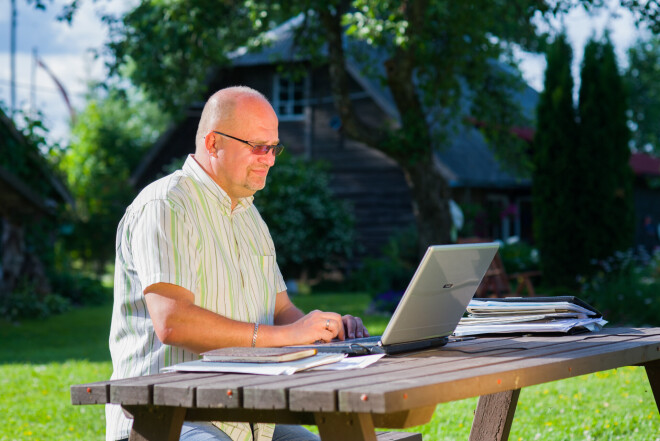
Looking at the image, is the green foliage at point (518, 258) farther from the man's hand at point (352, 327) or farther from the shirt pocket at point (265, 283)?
the man's hand at point (352, 327)

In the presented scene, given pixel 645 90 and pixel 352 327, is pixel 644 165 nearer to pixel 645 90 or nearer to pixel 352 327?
pixel 645 90

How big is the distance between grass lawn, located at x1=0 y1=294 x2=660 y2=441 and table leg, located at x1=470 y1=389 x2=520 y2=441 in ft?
5.55

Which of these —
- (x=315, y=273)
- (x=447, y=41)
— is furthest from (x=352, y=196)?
(x=447, y=41)

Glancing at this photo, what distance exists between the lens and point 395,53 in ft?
43.3

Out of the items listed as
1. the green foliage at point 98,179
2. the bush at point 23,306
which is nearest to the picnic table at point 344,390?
the bush at point 23,306

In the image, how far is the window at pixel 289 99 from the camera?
77.9ft

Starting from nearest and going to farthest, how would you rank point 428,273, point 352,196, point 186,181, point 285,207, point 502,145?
1. point 428,273
2. point 186,181
3. point 502,145
4. point 285,207
5. point 352,196

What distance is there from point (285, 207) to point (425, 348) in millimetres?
17869

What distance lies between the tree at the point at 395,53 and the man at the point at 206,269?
8.66 m

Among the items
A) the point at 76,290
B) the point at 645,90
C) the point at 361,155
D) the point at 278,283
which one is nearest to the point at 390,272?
the point at 361,155

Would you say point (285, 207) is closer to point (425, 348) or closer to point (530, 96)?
point (530, 96)

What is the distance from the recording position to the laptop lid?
2641 millimetres

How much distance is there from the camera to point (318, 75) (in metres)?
23.2

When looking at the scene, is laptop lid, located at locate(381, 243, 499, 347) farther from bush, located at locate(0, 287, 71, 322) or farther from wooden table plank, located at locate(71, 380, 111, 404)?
bush, located at locate(0, 287, 71, 322)
